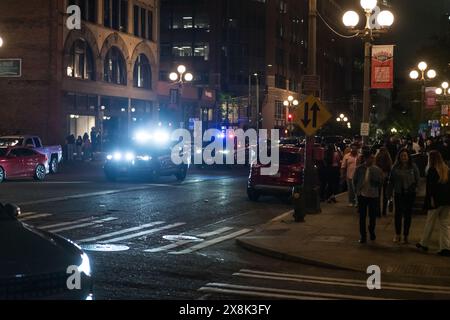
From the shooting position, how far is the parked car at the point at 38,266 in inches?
214

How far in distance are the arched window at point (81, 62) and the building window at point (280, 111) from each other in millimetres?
40720

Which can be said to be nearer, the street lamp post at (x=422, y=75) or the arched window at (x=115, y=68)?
the street lamp post at (x=422, y=75)

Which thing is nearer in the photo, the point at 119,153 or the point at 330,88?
the point at 119,153

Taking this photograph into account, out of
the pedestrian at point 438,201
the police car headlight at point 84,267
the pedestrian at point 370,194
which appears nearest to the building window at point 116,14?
the pedestrian at point 370,194

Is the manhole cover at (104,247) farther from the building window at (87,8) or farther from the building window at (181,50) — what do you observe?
the building window at (181,50)

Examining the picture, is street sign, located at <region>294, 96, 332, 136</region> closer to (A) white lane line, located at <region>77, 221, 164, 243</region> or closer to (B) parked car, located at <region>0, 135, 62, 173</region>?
(A) white lane line, located at <region>77, 221, 164, 243</region>

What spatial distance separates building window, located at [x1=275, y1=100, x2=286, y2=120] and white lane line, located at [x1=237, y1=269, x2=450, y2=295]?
247 feet

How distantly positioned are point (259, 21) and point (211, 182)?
186ft

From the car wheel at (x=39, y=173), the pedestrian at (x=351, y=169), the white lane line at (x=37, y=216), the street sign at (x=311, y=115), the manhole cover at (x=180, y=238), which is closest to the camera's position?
the manhole cover at (x=180, y=238)

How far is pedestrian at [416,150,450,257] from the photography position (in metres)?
11.5

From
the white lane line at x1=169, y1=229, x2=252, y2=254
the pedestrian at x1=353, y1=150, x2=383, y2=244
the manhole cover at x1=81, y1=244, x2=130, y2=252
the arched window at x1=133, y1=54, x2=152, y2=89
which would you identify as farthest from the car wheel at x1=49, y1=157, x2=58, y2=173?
the pedestrian at x1=353, y1=150, x2=383, y2=244

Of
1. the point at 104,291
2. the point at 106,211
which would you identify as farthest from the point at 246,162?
the point at 104,291
